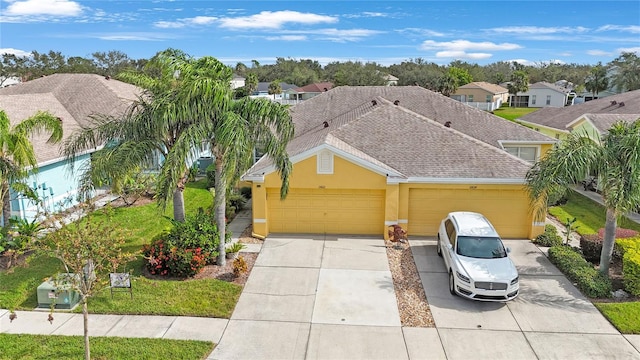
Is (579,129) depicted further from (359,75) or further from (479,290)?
(359,75)

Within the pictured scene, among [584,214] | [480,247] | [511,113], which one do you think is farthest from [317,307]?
[511,113]

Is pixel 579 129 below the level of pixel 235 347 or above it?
above

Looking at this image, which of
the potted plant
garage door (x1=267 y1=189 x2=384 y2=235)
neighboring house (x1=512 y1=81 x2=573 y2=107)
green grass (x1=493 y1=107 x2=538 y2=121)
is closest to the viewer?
the potted plant

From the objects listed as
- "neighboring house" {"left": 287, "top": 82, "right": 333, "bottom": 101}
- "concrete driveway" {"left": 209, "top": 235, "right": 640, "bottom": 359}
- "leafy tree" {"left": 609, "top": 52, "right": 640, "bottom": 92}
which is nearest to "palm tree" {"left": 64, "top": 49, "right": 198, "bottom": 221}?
"concrete driveway" {"left": 209, "top": 235, "right": 640, "bottom": 359}

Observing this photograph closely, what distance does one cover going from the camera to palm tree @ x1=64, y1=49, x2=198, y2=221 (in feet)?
41.1

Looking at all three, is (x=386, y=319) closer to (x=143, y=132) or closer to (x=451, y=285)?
(x=451, y=285)

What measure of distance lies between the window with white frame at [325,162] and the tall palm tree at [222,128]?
2.55 meters

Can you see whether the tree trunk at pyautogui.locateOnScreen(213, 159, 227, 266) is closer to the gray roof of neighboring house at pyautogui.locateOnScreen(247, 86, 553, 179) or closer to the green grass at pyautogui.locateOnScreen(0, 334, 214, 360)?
the gray roof of neighboring house at pyautogui.locateOnScreen(247, 86, 553, 179)

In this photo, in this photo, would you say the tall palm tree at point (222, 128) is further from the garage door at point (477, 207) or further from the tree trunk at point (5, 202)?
the tree trunk at point (5, 202)

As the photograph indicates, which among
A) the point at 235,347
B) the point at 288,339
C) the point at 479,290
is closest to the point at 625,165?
the point at 479,290

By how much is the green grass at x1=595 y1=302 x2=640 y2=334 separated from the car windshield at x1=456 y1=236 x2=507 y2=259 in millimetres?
2797

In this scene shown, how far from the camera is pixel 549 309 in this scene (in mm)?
11852

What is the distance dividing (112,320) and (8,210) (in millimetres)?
7172

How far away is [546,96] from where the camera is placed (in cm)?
7612
